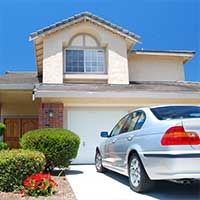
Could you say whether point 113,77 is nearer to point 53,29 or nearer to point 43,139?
point 53,29

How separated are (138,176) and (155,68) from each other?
11.3m

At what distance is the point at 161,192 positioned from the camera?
576 cm

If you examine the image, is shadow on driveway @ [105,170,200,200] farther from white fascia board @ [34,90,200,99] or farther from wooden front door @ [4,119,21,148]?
wooden front door @ [4,119,21,148]

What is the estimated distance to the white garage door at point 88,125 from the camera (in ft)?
37.6

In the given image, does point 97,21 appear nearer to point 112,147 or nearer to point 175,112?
point 112,147

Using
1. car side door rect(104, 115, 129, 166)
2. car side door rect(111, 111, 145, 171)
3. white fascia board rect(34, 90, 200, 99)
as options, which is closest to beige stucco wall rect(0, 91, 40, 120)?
white fascia board rect(34, 90, 200, 99)

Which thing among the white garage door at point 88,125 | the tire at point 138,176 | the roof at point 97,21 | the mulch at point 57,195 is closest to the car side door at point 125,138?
the tire at point 138,176

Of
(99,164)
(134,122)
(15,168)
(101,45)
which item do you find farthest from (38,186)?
(101,45)

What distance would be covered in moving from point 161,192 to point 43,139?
382cm

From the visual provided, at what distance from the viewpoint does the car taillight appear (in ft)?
16.1

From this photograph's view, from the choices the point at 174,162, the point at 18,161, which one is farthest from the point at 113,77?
the point at 174,162

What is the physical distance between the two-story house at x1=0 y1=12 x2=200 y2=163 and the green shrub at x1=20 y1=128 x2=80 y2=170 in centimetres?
248

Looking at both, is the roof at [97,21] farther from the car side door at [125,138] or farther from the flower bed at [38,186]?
the flower bed at [38,186]

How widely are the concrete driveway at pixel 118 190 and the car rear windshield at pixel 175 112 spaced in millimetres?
1492
